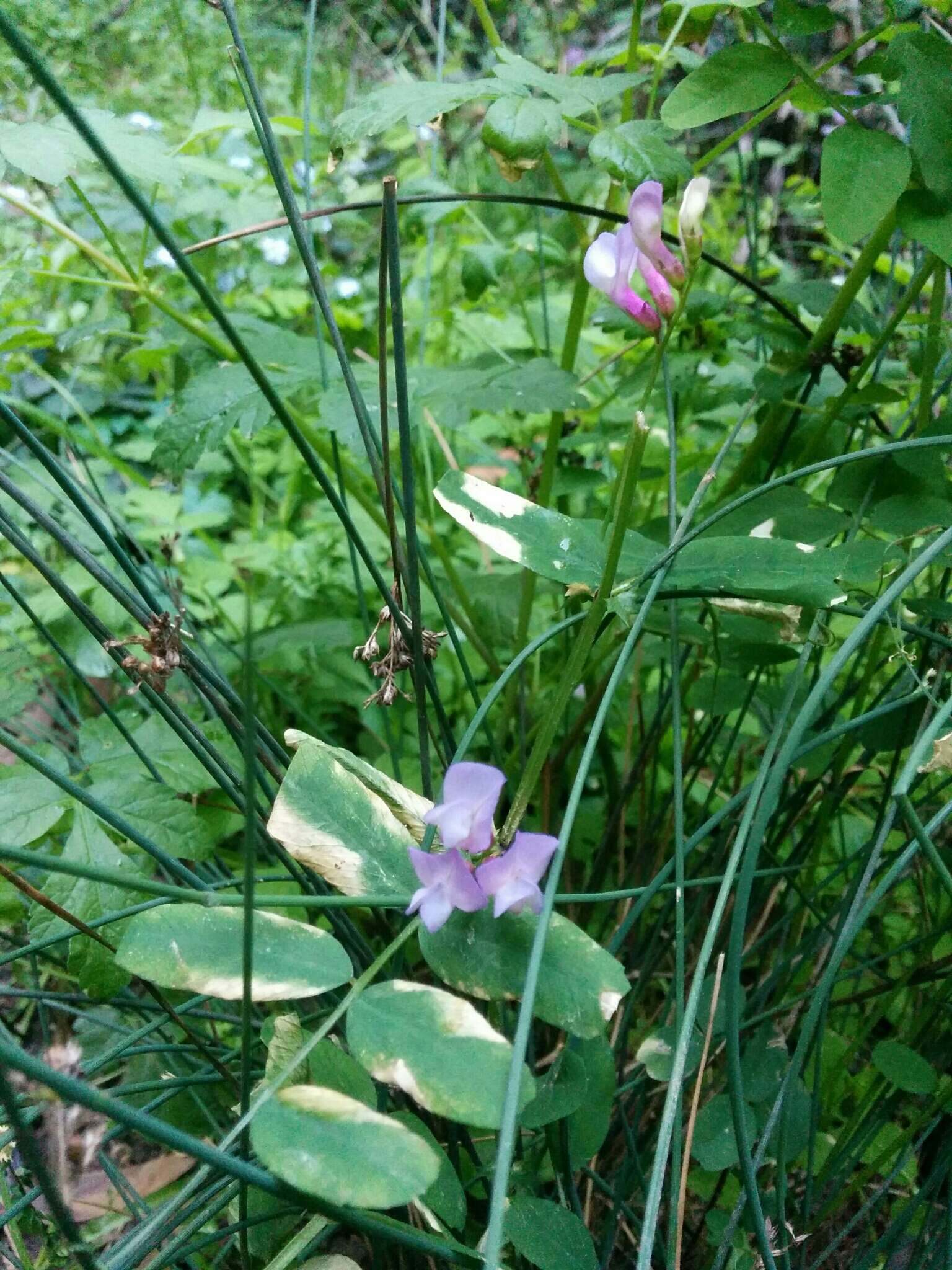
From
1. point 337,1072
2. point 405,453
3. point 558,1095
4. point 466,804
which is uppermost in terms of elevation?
point 405,453

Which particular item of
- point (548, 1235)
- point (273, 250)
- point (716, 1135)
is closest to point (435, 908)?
point (548, 1235)

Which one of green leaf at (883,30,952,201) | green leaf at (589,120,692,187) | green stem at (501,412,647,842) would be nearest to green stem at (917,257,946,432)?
green leaf at (883,30,952,201)

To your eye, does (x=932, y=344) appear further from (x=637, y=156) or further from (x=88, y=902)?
(x=88, y=902)

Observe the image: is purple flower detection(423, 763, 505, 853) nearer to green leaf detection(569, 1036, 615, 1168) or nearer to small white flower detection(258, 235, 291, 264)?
green leaf detection(569, 1036, 615, 1168)

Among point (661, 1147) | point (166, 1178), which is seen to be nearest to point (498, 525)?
point (661, 1147)

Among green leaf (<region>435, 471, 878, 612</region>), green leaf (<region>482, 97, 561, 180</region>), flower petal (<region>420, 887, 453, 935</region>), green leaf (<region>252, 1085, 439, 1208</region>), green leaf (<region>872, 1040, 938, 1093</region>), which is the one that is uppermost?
green leaf (<region>482, 97, 561, 180</region>)
